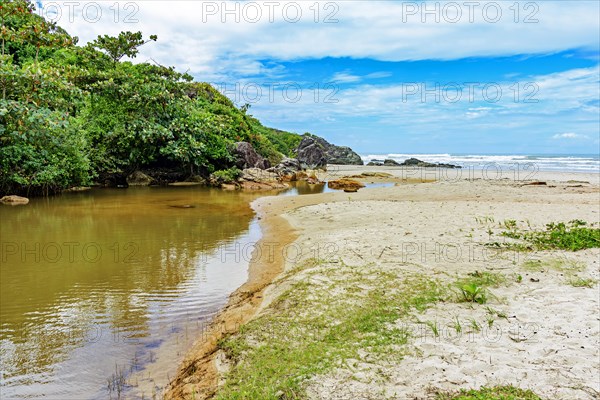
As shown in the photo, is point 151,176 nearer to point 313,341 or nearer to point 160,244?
point 160,244

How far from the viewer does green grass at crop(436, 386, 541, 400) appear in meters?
3.14

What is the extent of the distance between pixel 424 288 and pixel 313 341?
2.09 metres

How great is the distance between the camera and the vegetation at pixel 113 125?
18.4 metres

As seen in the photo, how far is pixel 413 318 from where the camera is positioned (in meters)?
4.74

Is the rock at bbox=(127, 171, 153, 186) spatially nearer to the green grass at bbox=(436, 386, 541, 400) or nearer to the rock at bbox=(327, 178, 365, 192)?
the rock at bbox=(327, 178, 365, 192)

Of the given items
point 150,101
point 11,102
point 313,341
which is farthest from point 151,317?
point 150,101

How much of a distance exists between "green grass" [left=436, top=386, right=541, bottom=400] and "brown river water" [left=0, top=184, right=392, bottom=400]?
2619 mm

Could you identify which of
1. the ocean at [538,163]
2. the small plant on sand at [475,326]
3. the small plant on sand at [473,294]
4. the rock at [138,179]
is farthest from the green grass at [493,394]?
the ocean at [538,163]

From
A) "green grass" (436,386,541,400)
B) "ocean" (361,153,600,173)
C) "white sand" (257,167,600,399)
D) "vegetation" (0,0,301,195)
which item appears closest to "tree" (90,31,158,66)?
"vegetation" (0,0,301,195)

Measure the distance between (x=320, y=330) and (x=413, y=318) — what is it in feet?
3.61

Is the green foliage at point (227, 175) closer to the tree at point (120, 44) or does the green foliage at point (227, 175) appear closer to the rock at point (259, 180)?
the rock at point (259, 180)

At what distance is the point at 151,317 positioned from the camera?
5.53m

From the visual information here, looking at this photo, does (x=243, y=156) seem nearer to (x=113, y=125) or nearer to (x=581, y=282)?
(x=113, y=125)

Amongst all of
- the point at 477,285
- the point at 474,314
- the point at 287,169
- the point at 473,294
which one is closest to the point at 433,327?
the point at 474,314
